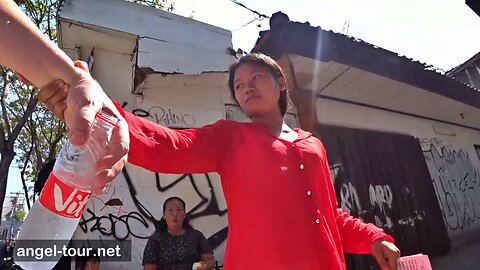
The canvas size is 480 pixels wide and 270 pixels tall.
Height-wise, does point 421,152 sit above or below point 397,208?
above

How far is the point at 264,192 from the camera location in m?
1.24

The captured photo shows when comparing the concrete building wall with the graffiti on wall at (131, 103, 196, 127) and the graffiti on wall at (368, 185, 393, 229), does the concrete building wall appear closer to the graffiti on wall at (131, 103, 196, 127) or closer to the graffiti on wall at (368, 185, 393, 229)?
the graffiti on wall at (368, 185, 393, 229)

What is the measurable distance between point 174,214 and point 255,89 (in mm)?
2362

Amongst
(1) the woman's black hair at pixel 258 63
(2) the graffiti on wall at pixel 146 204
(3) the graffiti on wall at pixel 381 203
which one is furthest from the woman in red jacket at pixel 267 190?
(3) the graffiti on wall at pixel 381 203

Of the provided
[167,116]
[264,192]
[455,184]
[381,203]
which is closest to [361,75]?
[381,203]

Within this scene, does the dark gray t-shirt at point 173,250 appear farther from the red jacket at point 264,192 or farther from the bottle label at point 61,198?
the bottle label at point 61,198

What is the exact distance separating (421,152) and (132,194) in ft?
17.4

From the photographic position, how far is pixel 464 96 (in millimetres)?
5922

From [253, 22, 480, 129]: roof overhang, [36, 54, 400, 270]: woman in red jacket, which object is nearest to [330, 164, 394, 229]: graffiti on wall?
[253, 22, 480, 129]: roof overhang

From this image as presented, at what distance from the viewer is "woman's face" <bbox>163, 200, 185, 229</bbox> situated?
3.44m

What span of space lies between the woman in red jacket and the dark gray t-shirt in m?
2.05

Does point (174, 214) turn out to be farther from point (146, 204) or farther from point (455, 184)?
point (455, 184)

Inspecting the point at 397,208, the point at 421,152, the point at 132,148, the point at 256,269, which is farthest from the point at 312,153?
the point at 421,152

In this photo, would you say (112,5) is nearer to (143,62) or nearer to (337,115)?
(143,62)
